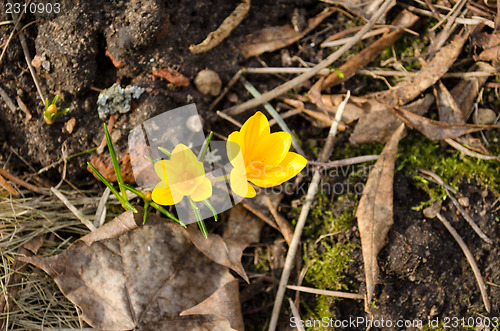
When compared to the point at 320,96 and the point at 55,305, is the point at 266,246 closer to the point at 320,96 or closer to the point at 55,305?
the point at 320,96

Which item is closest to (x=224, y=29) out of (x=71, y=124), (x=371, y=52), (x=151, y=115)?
(x=151, y=115)

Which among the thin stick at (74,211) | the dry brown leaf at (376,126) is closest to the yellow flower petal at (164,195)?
the thin stick at (74,211)

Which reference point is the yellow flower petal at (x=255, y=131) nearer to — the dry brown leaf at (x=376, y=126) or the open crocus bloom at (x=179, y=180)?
the open crocus bloom at (x=179, y=180)

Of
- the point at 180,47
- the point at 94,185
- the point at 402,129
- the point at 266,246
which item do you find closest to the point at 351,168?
the point at 402,129

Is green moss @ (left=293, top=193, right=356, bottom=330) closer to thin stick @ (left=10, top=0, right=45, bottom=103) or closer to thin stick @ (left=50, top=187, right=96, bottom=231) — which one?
thin stick @ (left=50, top=187, right=96, bottom=231)

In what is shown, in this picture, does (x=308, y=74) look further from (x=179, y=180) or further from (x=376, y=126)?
(x=179, y=180)

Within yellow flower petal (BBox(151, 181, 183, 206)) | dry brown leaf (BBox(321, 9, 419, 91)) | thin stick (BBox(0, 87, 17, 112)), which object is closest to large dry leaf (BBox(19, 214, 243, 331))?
yellow flower petal (BBox(151, 181, 183, 206))
